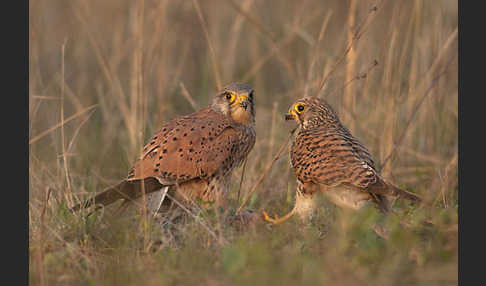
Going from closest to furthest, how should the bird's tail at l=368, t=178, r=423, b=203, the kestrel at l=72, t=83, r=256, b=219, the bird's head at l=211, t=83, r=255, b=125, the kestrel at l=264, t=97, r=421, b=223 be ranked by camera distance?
the bird's tail at l=368, t=178, r=423, b=203 < the kestrel at l=264, t=97, r=421, b=223 < the kestrel at l=72, t=83, r=256, b=219 < the bird's head at l=211, t=83, r=255, b=125

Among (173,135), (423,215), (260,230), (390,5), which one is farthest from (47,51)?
(423,215)

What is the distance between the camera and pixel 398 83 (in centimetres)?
625

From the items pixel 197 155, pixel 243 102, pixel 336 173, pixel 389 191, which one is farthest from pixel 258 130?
pixel 389 191

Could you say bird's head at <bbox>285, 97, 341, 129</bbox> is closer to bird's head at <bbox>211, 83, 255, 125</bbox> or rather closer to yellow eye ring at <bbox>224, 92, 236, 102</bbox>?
bird's head at <bbox>211, 83, 255, 125</bbox>

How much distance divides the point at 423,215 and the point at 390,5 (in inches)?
245

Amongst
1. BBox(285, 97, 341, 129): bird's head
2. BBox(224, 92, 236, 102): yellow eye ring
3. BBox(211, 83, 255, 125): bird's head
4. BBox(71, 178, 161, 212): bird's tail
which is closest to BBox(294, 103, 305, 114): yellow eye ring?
BBox(285, 97, 341, 129): bird's head

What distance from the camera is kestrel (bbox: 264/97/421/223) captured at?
15.6 ft

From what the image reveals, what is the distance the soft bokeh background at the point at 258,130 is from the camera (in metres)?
3.95

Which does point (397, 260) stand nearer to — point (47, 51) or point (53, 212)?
point (53, 212)

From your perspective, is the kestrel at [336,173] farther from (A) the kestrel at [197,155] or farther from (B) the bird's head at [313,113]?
(A) the kestrel at [197,155]

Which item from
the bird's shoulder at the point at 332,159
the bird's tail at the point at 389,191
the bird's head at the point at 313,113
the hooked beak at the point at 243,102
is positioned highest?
the hooked beak at the point at 243,102

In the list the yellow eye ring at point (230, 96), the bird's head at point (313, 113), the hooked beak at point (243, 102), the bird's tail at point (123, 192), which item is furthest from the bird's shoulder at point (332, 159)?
the bird's tail at point (123, 192)

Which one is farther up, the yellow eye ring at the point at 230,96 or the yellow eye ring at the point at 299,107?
the yellow eye ring at the point at 230,96

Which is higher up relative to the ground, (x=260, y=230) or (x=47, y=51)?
(x=47, y=51)
